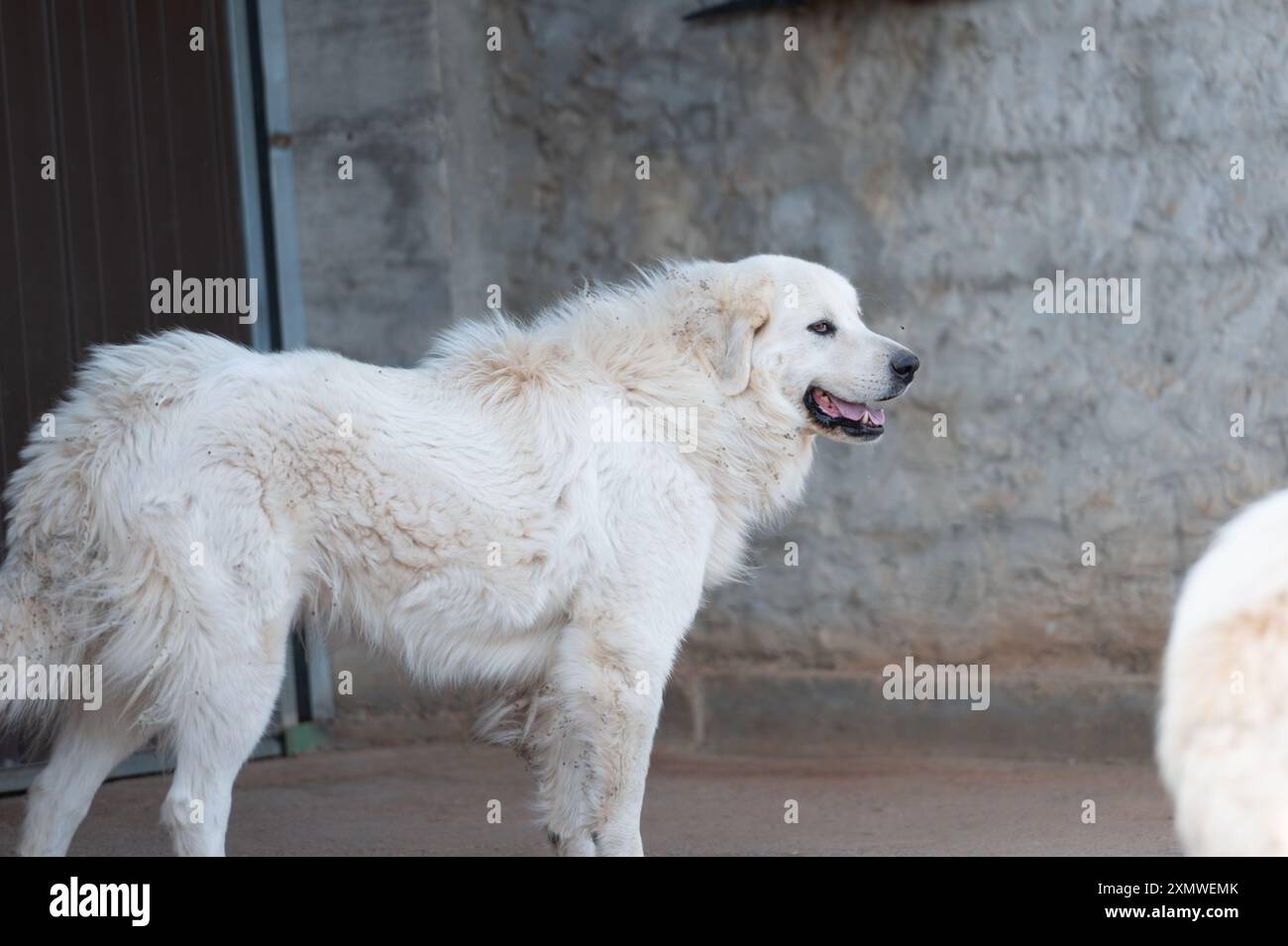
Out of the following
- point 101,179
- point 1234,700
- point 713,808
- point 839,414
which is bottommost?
point 713,808

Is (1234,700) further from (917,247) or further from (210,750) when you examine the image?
(917,247)

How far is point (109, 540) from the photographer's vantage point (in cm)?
394

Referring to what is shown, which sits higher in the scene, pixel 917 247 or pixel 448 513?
pixel 917 247

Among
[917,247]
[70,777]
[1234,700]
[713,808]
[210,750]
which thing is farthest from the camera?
[917,247]

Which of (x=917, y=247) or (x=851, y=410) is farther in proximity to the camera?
(x=917, y=247)

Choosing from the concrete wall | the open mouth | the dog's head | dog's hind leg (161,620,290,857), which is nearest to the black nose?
the dog's head

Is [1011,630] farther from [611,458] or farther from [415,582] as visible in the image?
[415,582]

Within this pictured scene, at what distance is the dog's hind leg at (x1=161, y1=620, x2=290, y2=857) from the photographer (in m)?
3.89

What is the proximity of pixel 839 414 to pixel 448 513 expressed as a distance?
1417 mm

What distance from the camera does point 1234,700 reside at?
2391 mm

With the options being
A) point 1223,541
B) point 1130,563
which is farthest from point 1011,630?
point 1223,541

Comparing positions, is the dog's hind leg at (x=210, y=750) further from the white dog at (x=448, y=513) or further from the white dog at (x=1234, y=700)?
the white dog at (x=1234, y=700)

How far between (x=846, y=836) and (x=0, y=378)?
154 inches

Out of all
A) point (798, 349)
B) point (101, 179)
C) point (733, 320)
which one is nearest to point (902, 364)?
point (798, 349)
